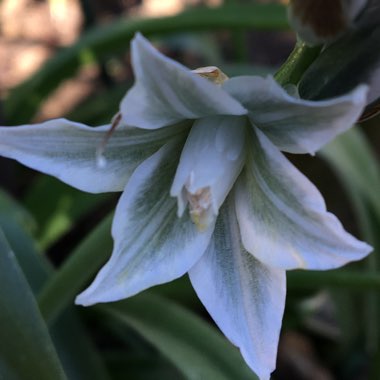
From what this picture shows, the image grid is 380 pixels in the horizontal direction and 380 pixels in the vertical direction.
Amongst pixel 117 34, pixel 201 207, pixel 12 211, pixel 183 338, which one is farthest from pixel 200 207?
pixel 117 34

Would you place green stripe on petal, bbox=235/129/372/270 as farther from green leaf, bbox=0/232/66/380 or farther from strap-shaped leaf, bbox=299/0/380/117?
green leaf, bbox=0/232/66/380

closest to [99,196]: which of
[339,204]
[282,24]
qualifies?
[282,24]

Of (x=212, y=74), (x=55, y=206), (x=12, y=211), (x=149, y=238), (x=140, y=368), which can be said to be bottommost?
(x=140, y=368)

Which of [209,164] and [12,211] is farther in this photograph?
[12,211]

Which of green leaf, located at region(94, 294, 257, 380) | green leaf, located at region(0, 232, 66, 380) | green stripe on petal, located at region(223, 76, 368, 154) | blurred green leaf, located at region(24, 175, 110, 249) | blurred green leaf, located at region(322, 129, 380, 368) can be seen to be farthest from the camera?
blurred green leaf, located at region(24, 175, 110, 249)

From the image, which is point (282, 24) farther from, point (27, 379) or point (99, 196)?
point (27, 379)

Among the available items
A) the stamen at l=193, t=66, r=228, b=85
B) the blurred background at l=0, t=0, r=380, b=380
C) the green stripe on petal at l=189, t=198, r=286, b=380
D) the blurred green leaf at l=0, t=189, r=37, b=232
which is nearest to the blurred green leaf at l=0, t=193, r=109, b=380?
the blurred green leaf at l=0, t=189, r=37, b=232

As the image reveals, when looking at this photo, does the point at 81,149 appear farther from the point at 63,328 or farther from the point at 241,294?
the point at 63,328
